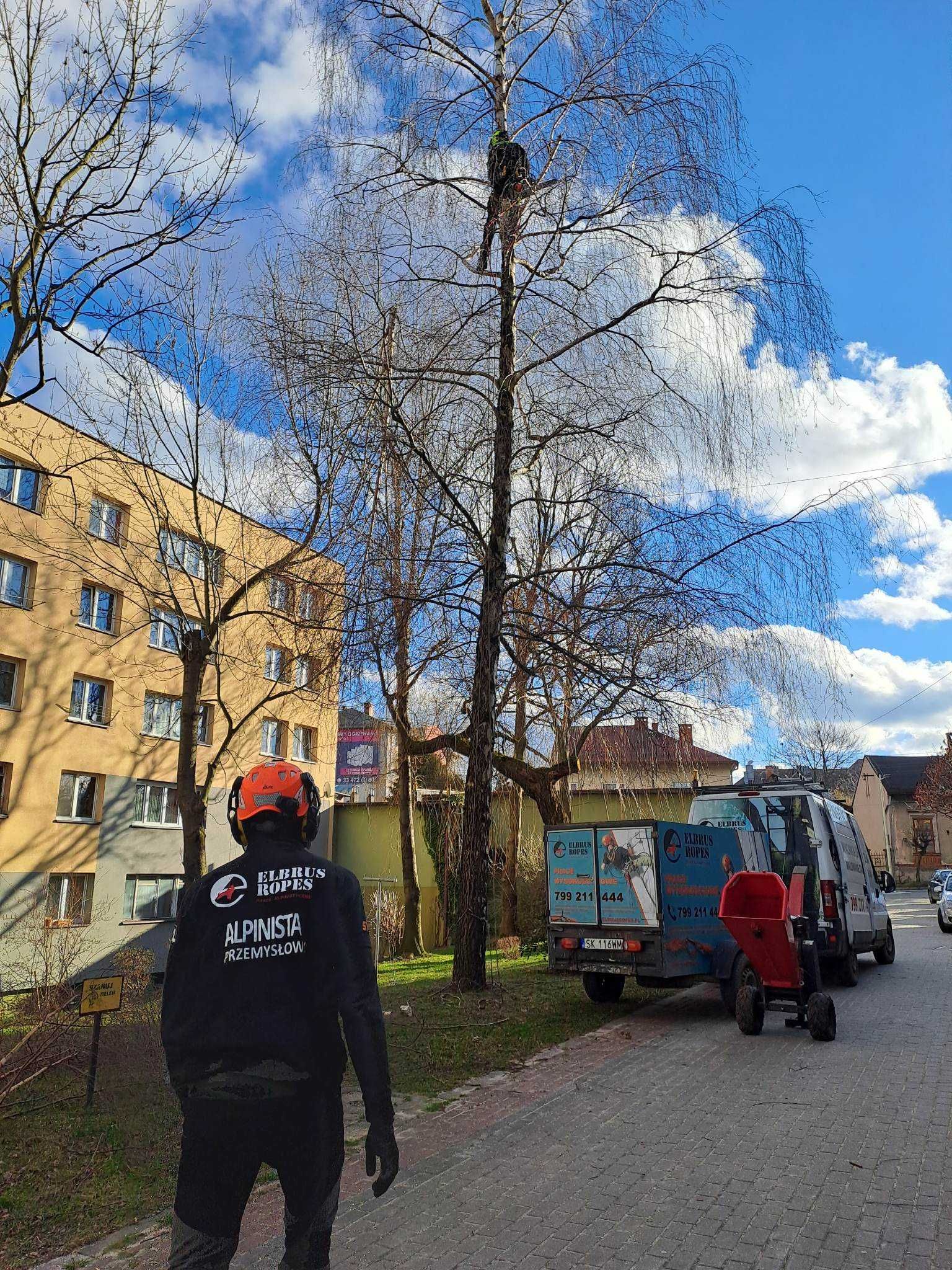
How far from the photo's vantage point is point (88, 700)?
25.1 m

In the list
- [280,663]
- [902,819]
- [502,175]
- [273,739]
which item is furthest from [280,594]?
[902,819]

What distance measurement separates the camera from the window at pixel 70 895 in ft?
77.8

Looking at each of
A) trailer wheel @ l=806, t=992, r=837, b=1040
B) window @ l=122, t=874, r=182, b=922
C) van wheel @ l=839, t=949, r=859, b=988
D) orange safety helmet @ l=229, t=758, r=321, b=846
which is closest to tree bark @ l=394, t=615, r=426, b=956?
window @ l=122, t=874, r=182, b=922

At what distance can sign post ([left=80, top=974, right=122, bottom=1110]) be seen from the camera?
632 cm

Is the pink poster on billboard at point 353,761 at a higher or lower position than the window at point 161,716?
higher

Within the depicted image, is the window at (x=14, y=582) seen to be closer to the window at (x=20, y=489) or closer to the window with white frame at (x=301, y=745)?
the window at (x=20, y=489)

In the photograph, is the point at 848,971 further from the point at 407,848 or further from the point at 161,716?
the point at 161,716

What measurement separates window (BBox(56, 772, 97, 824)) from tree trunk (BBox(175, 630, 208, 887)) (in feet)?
31.3

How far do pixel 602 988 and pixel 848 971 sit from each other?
3.85 meters

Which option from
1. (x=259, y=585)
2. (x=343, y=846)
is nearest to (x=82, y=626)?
(x=259, y=585)

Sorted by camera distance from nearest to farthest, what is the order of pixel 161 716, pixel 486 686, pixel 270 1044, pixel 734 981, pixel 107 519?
pixel 270 1044
pixel 486 686
pixel 734 981
pixel 107 519
pixel 161 716

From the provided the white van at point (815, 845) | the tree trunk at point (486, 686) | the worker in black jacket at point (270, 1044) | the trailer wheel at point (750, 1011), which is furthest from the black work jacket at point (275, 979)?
the white van at point (815, 845)

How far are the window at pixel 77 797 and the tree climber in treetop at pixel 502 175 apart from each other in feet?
64.4

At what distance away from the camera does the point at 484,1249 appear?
4.22 m
